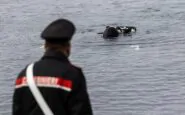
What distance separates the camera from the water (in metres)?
23.3

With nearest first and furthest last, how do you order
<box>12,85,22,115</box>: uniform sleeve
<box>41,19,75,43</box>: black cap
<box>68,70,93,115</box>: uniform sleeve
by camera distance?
<box>68,70,93,115</box>: uniform sleeve, <box>41,19,75,43</box>: black cap, <box>12,85,22,115</box>: uniform sleeve

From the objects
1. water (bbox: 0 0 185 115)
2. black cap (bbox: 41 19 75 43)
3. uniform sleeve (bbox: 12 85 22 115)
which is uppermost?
black cap (bbox: 41 19 75 43)

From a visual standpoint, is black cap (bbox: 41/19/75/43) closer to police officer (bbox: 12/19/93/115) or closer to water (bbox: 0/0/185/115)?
police officer (bbox: 12/19/93/115)

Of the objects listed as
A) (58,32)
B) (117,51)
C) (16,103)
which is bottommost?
(117,51)

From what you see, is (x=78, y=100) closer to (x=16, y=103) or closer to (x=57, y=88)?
(x=57, y=88)

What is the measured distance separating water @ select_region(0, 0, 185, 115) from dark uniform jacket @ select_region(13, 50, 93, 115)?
15.5m

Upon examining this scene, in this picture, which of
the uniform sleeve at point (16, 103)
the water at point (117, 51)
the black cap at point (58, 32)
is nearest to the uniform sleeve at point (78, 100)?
the black cap at point (58, 32)

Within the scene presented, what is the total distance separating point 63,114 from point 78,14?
38.5 meters

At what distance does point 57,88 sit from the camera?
228 inches

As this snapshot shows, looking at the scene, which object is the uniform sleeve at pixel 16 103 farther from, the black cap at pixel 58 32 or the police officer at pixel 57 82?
the black cap at pixel 58 32

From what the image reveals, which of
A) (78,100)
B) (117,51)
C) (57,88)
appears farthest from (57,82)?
(117,51)

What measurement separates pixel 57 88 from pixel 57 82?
55 millimetres

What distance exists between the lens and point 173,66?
92.2 ft

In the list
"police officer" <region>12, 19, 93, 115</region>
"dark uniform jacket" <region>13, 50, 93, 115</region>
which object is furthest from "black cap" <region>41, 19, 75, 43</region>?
"dark uniform jacket" <region>13, 50, 93, 115</region>
